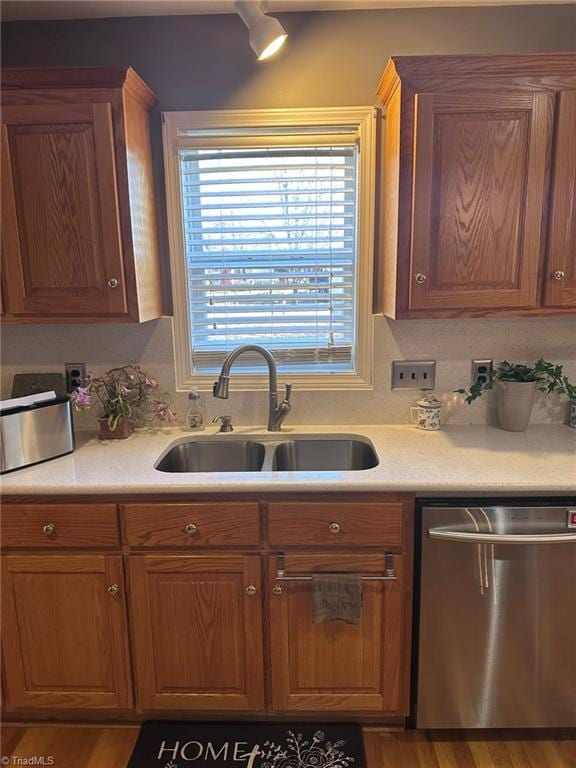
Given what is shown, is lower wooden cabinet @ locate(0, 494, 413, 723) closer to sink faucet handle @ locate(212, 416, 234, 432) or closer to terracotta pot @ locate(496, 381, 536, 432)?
sink faucet handle @ locate(212, 416, 234, 432)

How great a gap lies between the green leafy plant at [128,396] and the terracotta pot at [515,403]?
1.36 meters

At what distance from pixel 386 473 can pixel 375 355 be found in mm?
654

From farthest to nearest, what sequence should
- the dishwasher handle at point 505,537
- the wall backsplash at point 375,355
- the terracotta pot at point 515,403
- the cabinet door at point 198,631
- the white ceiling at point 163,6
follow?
the wall backsplash at point 375,355 → the terracotta pot at point 515,403 → the white ceiling at point 163,6 → the cabinet door at point 198,631 → the dishwasher handle at point 505,537

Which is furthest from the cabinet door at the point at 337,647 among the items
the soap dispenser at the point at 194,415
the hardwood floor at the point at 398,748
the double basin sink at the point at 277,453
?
the soap dispenser at the point at 194,415

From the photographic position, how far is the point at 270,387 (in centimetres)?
200

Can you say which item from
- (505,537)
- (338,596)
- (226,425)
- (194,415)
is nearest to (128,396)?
(194,415)

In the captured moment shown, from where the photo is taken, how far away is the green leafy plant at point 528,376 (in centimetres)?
194

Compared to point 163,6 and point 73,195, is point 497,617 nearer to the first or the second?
A: point 73,195

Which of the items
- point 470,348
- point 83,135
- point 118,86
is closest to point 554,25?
point 470,348

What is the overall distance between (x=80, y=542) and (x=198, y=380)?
0.82m

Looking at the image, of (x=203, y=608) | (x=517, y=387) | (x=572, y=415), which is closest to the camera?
(x=203, y=608)

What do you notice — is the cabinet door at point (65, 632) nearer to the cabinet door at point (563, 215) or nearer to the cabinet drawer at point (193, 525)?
the cabinet drawer at point (193, 525)

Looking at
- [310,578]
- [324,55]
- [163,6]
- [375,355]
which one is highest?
[163,6]

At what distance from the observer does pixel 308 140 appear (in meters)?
1.96
